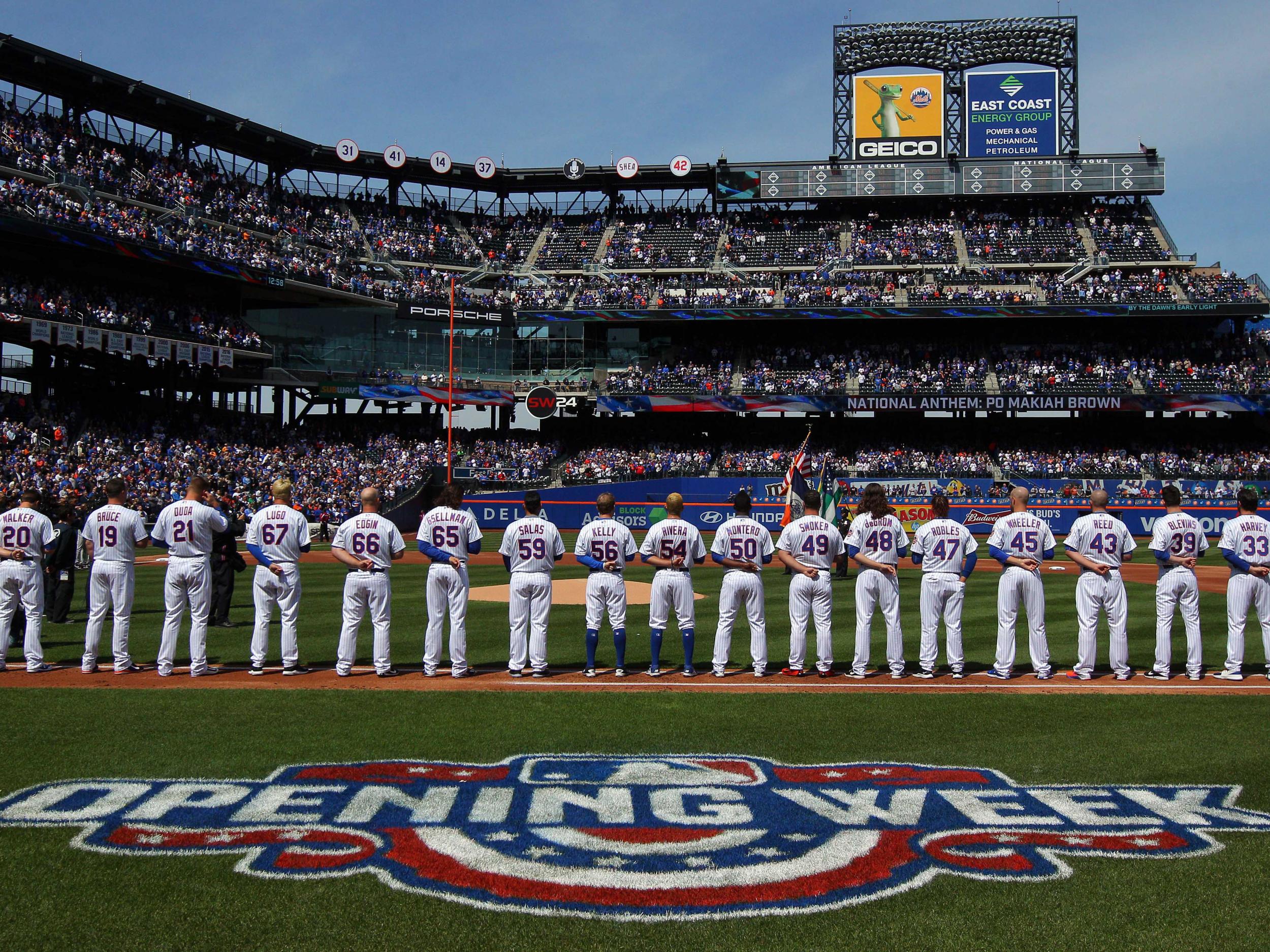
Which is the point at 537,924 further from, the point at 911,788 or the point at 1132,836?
the point at 1132,836

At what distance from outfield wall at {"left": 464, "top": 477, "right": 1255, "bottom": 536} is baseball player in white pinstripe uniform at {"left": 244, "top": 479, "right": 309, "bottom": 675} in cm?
2948

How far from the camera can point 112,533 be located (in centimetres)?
1089

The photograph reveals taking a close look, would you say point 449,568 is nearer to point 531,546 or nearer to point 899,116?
point 531,546

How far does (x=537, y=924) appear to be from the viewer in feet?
15.1

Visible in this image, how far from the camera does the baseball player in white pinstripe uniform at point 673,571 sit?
10.6 m

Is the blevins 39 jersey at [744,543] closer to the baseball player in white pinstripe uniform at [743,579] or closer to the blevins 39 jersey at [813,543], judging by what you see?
the baseball player in white pinstripe uniform at [743,579]

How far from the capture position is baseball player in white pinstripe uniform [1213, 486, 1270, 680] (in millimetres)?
10547

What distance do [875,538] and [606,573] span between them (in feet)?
9.46

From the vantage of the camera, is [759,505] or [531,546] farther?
[759,505]

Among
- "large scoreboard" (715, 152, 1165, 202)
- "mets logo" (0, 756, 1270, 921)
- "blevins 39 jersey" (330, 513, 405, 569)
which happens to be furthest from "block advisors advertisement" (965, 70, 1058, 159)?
"mets logo" (0, 756, 1270, 921)

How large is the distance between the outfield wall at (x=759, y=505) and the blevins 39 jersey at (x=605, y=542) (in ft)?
96.3

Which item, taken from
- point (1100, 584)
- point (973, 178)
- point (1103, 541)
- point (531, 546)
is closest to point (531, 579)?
point (531, 546)

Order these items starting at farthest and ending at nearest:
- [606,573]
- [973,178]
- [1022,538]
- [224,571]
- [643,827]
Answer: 1. [973,178]
2. [224,571]
3. [606,573]
4. [1022,538]
5. [643,827]

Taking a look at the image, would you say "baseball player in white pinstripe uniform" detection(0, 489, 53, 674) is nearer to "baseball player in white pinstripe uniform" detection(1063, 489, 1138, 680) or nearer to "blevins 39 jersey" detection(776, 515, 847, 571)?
"blevins 39 jersey" detection(776, 515, 847, 571)
